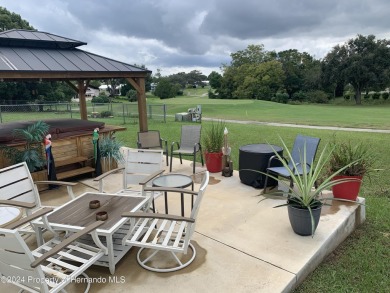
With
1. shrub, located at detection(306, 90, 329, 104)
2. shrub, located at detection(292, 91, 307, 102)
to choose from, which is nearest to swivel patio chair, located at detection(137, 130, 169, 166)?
shrub, located at detection(306, 90, 329, 104)

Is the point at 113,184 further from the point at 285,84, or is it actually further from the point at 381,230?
the point at 285,84

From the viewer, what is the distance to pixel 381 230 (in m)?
3.46

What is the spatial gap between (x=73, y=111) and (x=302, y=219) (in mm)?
15013

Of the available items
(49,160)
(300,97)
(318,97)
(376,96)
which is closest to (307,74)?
(300,97)

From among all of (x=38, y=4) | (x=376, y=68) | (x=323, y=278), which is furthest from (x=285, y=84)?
(x=323, y=278)

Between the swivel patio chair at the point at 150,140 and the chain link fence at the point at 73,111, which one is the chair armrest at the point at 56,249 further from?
the chain link fence at the point at 73,111

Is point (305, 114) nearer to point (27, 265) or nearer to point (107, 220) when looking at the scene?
point (107, 220)

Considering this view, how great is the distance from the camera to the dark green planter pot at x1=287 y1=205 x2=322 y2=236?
9.95 feet

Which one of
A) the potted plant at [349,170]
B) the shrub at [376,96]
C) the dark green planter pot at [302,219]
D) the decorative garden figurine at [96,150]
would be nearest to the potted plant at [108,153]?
the decorative garden figurine at [96,150]

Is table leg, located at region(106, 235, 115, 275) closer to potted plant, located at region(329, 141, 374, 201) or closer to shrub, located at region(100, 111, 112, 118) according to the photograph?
potted plant, located at region(329, 141, 374, 201)

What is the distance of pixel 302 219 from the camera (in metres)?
3.05

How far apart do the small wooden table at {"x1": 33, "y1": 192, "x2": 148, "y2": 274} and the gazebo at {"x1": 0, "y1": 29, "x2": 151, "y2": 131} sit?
2661mm

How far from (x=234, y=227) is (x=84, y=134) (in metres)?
3.56

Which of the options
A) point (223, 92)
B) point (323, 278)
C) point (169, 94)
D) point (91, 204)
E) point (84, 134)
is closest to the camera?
point (323, 278)
